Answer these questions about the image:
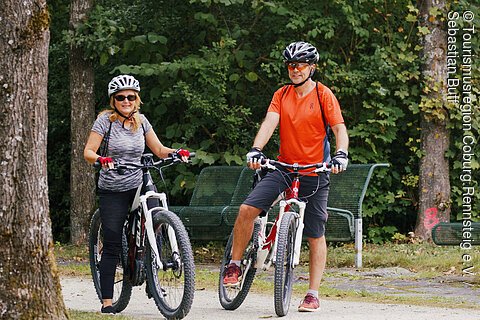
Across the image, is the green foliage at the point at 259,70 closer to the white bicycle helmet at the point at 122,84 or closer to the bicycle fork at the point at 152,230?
the white bicycle helmet at the point at 122,84

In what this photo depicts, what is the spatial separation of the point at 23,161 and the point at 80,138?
353 inches

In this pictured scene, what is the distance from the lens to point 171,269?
25.3 feet

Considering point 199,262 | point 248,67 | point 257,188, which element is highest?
point 248,67

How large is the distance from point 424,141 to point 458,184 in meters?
0.79

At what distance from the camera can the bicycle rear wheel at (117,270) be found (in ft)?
27.4

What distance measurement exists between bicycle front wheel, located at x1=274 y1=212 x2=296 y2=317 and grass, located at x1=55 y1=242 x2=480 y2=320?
121 cm

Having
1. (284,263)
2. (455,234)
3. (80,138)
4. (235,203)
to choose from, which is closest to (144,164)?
(284,263)

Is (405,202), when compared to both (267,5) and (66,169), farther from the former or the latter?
(66,169)

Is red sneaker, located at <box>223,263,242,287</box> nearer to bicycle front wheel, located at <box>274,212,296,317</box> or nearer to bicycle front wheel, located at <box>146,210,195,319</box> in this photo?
bicycle front wheel, located at <box>274,212,296,317</box>

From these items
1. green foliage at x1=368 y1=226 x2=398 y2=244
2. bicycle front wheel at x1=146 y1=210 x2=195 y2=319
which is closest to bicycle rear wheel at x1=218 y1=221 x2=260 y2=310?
bicycle front wheel at x1=146 y1=210 x2=195 y2=319

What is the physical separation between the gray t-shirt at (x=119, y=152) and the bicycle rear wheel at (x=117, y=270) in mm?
427

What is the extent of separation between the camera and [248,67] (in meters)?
14.9

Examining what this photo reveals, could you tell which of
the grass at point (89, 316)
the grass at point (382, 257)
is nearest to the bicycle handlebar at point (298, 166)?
the grass at point (89, 316)

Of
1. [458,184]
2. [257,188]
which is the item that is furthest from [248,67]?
[257,188]
